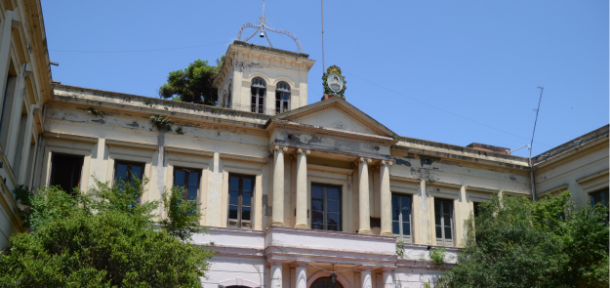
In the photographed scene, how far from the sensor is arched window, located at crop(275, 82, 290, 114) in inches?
925

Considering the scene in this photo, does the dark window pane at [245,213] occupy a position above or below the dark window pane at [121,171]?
below

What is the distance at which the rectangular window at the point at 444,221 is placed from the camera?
21.3m

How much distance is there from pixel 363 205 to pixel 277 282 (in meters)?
3.74

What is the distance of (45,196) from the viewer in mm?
15227

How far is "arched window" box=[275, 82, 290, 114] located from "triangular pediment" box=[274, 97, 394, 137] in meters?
3.73

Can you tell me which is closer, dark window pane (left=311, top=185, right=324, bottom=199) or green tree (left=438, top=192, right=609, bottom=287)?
green tree (left=438, top=192, right=609, bottom=287)

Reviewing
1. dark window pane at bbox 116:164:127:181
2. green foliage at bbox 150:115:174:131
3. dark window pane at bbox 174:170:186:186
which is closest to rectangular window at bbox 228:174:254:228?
dark window pane at bbox 174:170:186:186

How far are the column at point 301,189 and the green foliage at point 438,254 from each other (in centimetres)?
457

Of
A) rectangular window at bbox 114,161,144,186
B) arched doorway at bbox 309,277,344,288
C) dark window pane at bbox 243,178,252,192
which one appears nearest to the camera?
rectangular window at bbox 114,161,144,186

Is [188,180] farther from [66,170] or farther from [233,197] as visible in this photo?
[66,170]

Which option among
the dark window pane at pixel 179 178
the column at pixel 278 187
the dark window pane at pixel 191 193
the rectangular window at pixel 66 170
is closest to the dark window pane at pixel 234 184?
the dark window pane at pixel 191 193

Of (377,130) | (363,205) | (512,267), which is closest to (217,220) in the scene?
(363,205)

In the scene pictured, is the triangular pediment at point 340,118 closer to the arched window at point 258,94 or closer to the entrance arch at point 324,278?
the arched window at point 258,94

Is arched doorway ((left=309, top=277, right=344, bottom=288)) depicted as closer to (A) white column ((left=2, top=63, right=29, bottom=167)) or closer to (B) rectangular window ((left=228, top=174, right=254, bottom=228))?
(B) rectangular window ((left=228, top=174, right=254, bottom=228))
